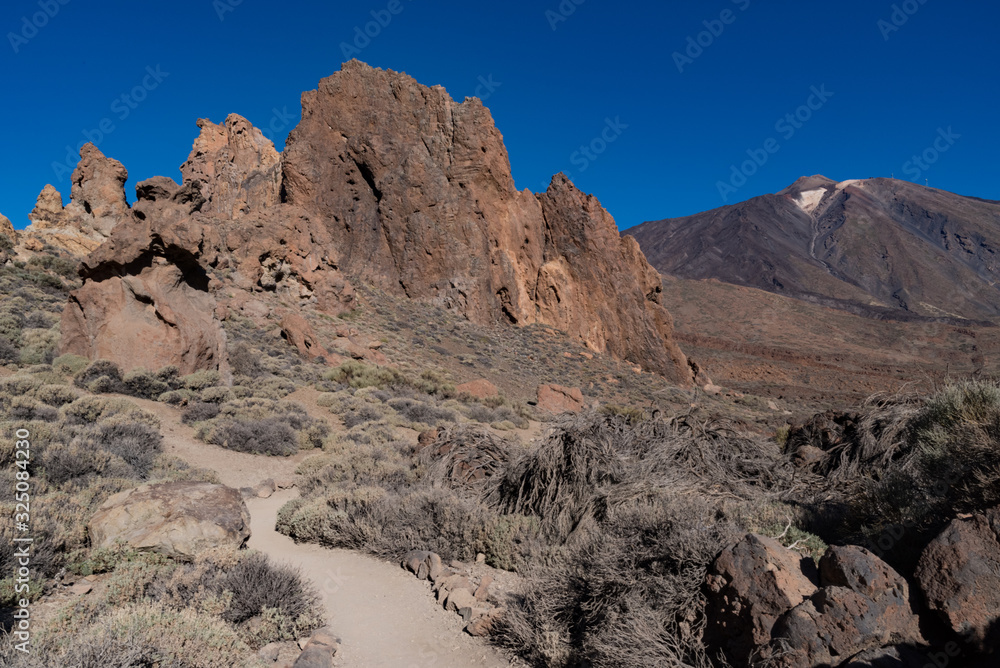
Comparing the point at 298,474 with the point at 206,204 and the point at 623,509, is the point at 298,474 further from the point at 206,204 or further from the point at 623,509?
the point at 206,204

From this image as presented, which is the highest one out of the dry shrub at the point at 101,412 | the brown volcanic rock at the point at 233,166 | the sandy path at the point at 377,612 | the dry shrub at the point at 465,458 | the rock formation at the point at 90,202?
the brown volcanic rock at the point at 233,166

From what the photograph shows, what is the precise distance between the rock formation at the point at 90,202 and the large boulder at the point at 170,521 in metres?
26.0

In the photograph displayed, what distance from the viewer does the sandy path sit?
144 inches

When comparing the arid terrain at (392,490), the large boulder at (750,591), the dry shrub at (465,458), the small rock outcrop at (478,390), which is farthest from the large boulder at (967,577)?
the small rock outcrop at (478,390)

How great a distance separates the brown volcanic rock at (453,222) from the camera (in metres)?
30.1

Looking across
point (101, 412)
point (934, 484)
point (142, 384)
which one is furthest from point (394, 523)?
point (142, 384)

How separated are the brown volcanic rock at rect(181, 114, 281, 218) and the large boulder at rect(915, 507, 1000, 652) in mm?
37018

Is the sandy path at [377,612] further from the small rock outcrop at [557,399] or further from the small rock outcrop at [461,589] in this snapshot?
the small rock outcrop at [557,399]

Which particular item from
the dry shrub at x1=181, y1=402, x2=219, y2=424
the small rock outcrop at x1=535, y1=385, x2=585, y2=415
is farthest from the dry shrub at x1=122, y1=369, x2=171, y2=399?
the small rock outcrop at x1=535, y1=385, x2=585, y2=415

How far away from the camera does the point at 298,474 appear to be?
28.8 feet

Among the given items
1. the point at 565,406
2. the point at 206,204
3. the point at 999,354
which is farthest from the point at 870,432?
the point at 999,354

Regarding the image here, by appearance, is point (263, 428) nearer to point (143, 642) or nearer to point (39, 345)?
Result: point (39, 345)

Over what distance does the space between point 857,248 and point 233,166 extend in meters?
131

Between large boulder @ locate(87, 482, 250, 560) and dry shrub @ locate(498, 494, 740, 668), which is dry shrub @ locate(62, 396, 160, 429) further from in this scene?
dry shrub @ locate(498, 494, 740, 668)
